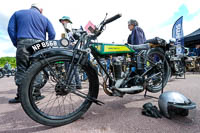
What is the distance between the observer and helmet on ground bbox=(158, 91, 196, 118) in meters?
1.27

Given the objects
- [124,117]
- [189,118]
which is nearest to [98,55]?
[124,117]

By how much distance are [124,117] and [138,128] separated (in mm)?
268

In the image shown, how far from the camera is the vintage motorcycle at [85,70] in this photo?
1.15 metres

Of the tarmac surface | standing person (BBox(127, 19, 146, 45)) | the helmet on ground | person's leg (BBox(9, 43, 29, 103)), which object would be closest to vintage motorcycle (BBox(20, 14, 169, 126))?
the tarmac surface

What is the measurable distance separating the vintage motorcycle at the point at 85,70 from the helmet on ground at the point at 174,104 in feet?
1.24

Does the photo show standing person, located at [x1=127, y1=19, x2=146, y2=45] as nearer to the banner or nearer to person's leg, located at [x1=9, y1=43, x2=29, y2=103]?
person's leg, located at [x1=9, y1=43, x2=29, y2=103]

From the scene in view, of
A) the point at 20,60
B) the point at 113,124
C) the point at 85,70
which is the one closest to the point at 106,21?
the point at 85,70

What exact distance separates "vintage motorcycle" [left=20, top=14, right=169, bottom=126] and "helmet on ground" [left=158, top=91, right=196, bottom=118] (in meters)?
0.38

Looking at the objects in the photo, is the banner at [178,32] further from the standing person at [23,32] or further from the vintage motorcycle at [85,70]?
the standing person at [23,32]

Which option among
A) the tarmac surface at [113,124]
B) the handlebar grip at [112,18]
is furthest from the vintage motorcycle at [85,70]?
the tarmac surface at [113,124]

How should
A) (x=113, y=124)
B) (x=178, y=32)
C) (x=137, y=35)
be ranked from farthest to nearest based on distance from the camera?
(x=178, y=32) → (x=137, y=35) → (x=113, y=124)

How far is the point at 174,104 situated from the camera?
1291 mm

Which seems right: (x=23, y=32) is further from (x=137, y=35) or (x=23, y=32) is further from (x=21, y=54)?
(x=137, y=35)

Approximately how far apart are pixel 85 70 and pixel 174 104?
108 centimetres
